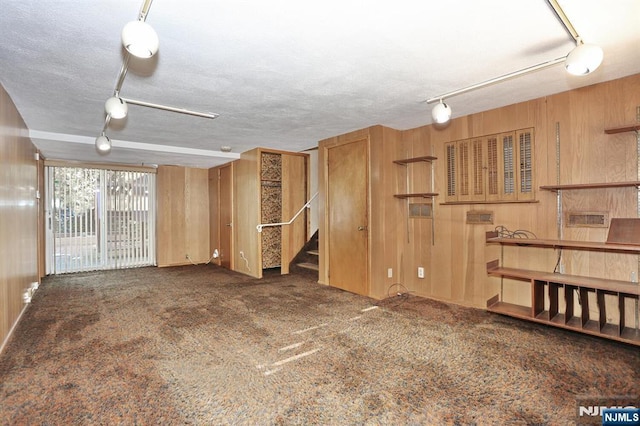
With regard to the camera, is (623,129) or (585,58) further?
(623,129)

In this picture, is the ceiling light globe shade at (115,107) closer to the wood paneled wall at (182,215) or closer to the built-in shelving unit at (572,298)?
the built-in shelving unit at (572,298)

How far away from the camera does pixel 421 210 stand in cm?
438

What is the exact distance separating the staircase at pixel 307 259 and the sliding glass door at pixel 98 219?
3438 millimetres

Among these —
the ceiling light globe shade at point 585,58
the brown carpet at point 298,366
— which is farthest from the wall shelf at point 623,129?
the brown carpet at point 298,366

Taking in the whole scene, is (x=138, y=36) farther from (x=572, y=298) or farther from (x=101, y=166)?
(x=101, y=166)

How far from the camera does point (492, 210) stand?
369 centimetres

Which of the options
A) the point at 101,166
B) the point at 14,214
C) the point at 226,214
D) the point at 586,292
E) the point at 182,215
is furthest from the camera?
the point at 182,215

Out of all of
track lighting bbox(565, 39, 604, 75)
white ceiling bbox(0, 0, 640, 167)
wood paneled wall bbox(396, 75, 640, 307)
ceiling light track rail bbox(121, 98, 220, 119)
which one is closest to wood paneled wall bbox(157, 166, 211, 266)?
white ceiling bbox(0, 0, 640, 167)

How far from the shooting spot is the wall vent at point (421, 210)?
4281 millimetres

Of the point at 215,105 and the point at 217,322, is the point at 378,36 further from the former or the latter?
the point at 217,322

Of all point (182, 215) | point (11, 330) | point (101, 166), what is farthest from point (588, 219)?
point (101, 166)

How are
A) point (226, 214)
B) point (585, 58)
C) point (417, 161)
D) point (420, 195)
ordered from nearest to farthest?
point (585, 58), point (420, 195), point (417, 161), point (226, 214)

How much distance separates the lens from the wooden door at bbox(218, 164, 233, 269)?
21.3ft

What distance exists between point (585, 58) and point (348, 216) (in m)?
3.14
